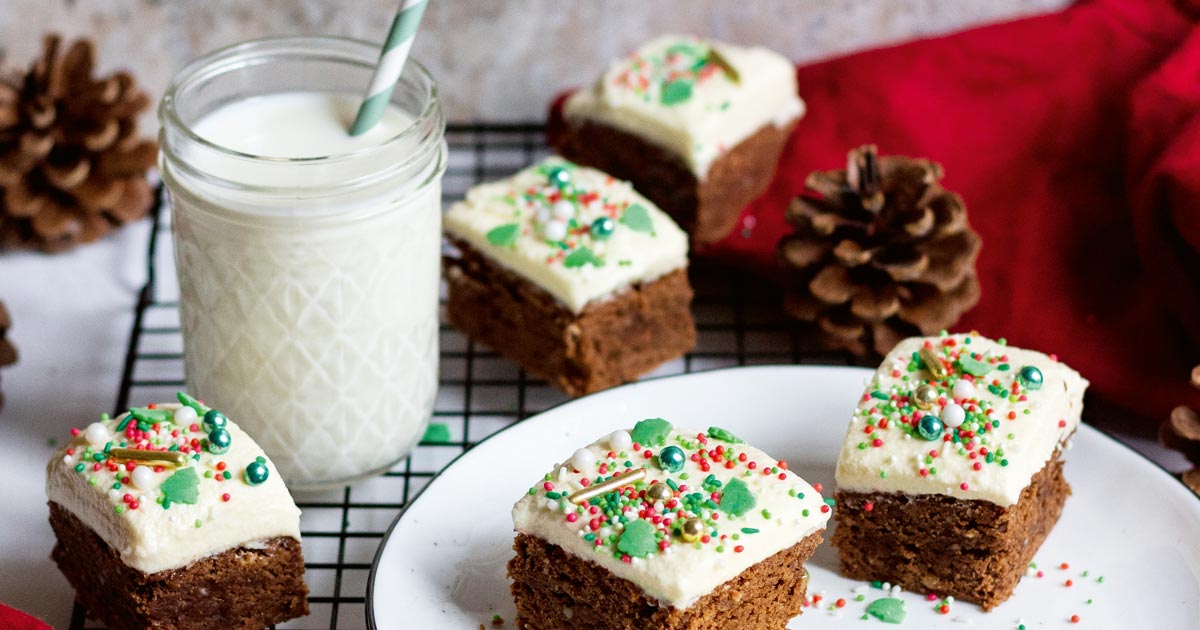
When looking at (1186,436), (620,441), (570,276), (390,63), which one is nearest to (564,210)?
(570,276)

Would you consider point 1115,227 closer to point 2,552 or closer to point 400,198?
point 400,198

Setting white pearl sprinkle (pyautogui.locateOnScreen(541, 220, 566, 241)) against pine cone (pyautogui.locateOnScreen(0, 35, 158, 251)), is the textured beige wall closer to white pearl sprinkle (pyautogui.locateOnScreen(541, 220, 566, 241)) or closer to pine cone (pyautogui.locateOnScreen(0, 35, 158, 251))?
pine cone (pyautogui.locateOnScreen(0, 35, 158, 251))

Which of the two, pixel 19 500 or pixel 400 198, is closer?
pixel 400 198

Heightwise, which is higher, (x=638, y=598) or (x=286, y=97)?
(x=286, y=97)

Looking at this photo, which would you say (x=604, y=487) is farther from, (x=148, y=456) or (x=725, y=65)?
(x=725, y=65)

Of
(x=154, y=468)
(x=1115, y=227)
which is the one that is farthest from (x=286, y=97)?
(x=1115, y=227)

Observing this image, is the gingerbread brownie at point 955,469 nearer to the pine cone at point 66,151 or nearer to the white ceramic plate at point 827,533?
the white ceramic plate at point 827,533

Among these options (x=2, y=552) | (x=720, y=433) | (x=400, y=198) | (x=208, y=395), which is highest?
(x=400, y=198)
